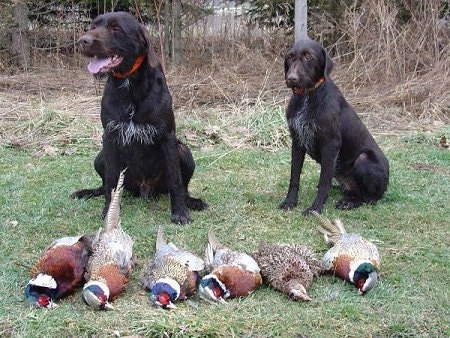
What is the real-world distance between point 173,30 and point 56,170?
5.73 meters

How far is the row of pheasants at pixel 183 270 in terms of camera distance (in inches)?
138

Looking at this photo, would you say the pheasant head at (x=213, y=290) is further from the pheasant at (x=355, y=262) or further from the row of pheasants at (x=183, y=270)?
the pheasant at (x=355, y=262)

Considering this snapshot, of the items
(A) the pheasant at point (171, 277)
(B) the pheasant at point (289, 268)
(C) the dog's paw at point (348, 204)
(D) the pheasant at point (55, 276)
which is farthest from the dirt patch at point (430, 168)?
(D) the pheasant at point (55, 276)

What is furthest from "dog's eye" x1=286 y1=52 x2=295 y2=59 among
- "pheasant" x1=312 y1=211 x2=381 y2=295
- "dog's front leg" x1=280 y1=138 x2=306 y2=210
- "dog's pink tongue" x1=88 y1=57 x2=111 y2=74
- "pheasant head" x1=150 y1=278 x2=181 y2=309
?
"pheasant head" x1=150 y1=278 x2=181 y2=309

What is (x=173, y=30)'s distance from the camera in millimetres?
11664

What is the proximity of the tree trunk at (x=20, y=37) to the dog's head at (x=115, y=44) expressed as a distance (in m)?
7.84

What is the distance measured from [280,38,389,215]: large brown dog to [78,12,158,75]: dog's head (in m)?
1.21

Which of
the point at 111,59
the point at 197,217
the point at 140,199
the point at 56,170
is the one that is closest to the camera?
the point at 111,59

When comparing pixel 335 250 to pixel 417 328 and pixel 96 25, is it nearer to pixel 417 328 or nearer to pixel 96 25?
pixel 417 328

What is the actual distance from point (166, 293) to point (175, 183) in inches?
64.5

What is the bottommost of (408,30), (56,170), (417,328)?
(56,170)

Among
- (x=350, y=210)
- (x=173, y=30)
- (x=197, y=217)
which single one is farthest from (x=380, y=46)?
(x=197, y=217)

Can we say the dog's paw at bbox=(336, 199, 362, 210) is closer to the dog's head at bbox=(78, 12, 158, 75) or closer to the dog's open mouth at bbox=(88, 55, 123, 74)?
the dog's head at bbox=(78, 12, 158, 75)

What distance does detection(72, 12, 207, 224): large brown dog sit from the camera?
14.9 feet
